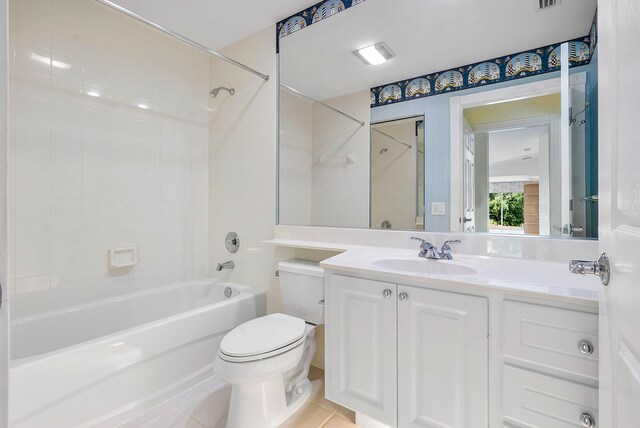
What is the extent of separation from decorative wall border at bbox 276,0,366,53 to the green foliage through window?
134 cm

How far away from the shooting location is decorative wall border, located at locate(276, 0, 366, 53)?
5.89ft

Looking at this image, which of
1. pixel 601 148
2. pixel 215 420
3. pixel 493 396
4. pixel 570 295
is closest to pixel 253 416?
pixel 215 420

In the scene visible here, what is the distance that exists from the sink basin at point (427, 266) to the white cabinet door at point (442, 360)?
23 cm

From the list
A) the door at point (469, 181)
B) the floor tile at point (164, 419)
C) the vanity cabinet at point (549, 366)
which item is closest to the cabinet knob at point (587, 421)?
the vanity cabinet at point (549, 366)

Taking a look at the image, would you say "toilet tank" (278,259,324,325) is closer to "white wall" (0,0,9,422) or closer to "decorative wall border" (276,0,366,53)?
"white wall" (0,0,9,422)

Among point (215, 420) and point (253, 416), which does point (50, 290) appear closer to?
point (215, 420)

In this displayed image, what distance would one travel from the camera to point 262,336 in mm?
1412

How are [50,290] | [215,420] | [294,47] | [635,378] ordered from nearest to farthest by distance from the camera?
[635,378] < [215,420] < [50,290] < [294,47]

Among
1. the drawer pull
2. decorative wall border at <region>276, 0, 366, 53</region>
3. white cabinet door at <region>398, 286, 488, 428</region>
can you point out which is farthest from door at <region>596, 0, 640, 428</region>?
decorative wall border at <region>276, 0, 366, 53</region>

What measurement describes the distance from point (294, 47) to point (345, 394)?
6.83ft

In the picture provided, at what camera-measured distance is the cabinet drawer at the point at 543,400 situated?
0.88 meters

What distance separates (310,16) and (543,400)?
7.39 feet

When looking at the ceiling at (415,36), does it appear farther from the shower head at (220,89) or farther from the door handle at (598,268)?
the door handle at (598,268)

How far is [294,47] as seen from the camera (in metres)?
2.02
